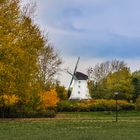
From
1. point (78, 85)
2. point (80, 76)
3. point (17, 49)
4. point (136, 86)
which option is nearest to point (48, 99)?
point (17, 49)

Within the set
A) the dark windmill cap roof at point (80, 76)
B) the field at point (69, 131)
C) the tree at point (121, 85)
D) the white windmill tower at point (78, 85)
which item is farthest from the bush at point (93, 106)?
the dark windmill cap roof at point (80, 76)

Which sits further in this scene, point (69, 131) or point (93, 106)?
point (93, 106)

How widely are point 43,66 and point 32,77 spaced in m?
27.9

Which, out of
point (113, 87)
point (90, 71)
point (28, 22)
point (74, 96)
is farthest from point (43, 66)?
point (74, 96)

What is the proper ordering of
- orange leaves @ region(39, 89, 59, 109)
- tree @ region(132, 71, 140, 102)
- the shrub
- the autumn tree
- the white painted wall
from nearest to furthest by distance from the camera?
the autumn tree < orange leaves @ region(39, 89, 59, 109) < the shrub < tree @ region(132, 71, 140, 102) < the white painted wall

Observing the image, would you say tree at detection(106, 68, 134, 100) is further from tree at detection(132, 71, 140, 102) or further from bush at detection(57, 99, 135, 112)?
bush at detection(57, 99, 135, 112)

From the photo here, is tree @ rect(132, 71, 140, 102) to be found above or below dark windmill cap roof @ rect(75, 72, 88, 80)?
below

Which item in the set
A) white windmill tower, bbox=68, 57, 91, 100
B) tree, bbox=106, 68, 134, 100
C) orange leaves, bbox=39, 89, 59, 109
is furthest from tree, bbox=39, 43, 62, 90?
white windmill tower, bbox=68, 57, 91, 100

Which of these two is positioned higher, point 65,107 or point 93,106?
point 93,106

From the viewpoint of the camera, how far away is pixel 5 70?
46.4 m

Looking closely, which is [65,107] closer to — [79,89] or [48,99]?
[48,99]

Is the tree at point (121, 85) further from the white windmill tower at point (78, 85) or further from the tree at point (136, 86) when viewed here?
the white windmill tower at point (78, 85)

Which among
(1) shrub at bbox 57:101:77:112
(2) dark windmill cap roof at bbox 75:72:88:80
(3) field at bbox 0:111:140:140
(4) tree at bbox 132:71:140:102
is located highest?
(2) dark windmill cap roof at bbox 75:72:88:80

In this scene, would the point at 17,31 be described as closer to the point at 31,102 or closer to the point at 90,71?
the point at 31,102
